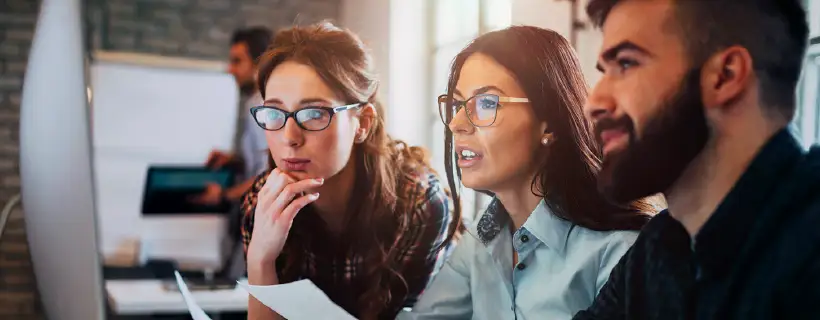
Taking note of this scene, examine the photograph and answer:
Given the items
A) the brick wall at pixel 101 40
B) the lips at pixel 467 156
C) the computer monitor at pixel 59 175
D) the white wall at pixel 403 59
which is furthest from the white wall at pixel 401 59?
the brick wall at pixel 101 40

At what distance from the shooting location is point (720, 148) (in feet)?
0.92

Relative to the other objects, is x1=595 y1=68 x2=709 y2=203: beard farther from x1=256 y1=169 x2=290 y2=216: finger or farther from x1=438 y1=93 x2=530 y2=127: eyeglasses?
x1=256 y1=169 x2=290 y2=216: finger

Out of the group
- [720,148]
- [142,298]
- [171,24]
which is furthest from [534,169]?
[171,24]

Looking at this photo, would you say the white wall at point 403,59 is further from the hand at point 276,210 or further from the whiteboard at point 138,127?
the whiteboard at point 138,127

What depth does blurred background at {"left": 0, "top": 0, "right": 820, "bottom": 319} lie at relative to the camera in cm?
45

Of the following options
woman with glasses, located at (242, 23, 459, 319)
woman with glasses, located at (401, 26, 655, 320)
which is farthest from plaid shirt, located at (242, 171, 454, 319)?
woman with glasses, located at (401, 26, 655, 320)

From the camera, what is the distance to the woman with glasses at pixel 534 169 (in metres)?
0.39

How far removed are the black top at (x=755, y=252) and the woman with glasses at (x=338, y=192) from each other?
0.79 feet

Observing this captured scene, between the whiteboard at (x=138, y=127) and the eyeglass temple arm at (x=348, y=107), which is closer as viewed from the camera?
the eyeglass temple arm at (x=348, y=107)

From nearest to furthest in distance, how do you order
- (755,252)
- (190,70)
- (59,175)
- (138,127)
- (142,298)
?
1. (755,252)
2. (59,175)
3. (142,298)
4. (138,127)
5. (190,70)

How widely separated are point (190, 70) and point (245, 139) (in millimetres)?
657

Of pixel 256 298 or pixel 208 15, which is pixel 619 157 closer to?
pixel 256 298

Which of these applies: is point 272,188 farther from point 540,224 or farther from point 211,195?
point 211,195

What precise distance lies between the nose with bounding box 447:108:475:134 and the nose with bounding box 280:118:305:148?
5.8 inches
